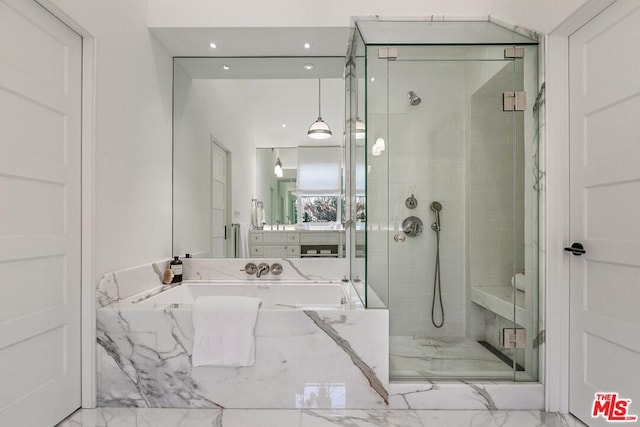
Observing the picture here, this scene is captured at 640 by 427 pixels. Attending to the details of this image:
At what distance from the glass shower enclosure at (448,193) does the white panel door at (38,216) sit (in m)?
1.55

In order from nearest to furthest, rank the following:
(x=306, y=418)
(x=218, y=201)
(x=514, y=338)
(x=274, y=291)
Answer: (x=306, y=418), (x=514, y=338), (x=274, y=291), (x=218, y=201)

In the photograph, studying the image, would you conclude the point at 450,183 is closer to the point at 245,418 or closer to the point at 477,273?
the point at 477,273

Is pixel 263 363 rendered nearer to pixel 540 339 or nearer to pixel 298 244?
pixel 298 244

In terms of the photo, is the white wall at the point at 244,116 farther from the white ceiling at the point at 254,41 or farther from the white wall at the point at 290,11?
the white wall at the point at 290,11

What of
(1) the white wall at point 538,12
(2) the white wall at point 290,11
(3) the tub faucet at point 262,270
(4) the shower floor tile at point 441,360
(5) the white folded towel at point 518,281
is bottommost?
(4) the shower floor tile at point 441,360

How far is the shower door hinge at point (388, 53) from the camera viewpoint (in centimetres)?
Answer: 211

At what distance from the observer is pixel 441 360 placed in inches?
84.0

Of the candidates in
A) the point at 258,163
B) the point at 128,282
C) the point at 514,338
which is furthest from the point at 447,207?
the point at 128,282

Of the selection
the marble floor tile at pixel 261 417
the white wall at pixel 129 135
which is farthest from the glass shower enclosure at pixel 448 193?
the white wall at pixel 129 135

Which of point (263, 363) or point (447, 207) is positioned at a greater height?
point (447, 207)

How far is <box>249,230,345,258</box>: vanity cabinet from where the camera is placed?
285 centimetres

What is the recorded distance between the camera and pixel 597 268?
1.72 metres

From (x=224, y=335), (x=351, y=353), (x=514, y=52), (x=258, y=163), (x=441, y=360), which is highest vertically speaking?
(x=514, y=52)

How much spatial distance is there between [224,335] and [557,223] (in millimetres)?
1835
